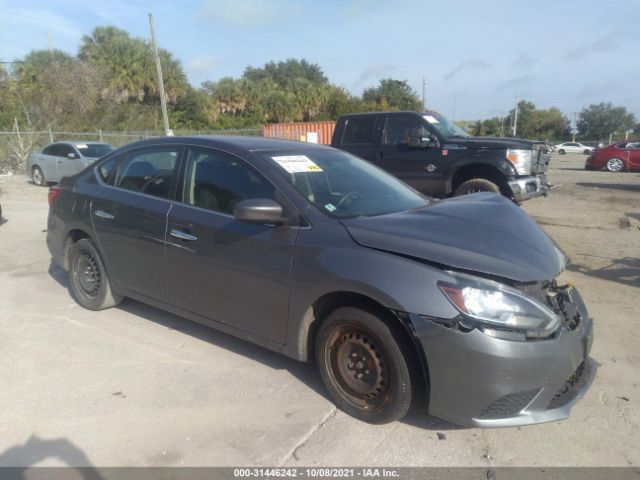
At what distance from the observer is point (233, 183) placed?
376cm

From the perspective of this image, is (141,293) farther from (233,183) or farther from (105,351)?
(233,183)

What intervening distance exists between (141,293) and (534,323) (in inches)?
123

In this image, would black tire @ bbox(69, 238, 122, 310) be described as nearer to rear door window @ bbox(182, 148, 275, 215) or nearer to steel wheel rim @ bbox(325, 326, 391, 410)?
rear door window @ bbox(182, 148, 275, 215)

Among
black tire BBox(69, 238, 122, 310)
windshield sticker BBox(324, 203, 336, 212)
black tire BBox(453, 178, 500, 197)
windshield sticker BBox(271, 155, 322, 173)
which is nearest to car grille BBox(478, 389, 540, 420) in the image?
windshield sticker BBox(324, 203, 336, 212)

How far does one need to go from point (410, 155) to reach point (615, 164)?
1619 centimetres

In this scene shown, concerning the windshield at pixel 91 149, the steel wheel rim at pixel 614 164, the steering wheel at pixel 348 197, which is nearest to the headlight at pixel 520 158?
the steering wheel at pixel 348 197

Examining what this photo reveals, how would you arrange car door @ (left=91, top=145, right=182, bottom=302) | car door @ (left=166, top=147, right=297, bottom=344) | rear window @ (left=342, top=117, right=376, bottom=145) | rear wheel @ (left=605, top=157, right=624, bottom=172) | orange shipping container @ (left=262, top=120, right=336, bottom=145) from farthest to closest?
orange shipping container @ (left=262, top=120, right=336, bottom=145)
rear wheel @ (left=605, top=157, right=624, bottom=172)
rear window @ (left=342, top=117, right=376, bottom=145)
car door @ (left=91, top=145, right=182, bottom=302)
car door @ (left=166, top=147, right=297, bottom=344)

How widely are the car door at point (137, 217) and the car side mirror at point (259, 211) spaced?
1.08 meters

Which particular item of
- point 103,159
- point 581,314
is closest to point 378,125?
point 103,159

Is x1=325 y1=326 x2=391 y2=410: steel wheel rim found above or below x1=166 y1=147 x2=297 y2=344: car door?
below

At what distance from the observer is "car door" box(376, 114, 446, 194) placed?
30.0 feet

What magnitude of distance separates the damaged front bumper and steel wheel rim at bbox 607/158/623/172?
21.7m

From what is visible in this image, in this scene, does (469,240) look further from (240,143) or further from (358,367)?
(240,143)

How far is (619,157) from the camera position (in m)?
21.3
